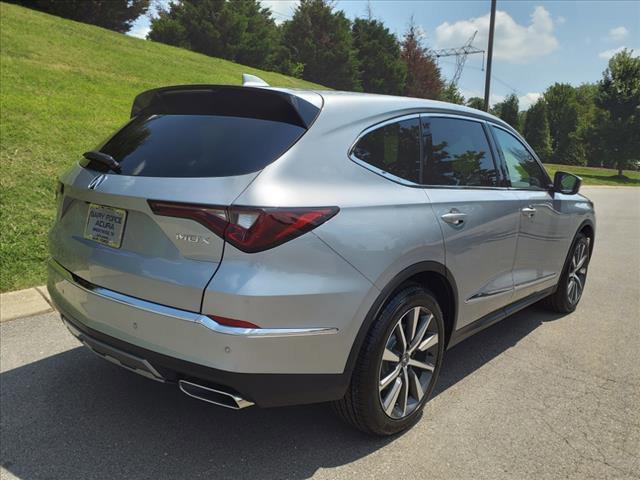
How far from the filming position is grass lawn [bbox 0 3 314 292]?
5.83 m

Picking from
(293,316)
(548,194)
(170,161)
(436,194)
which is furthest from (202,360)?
(548,194)

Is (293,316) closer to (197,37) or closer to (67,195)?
(67,195)

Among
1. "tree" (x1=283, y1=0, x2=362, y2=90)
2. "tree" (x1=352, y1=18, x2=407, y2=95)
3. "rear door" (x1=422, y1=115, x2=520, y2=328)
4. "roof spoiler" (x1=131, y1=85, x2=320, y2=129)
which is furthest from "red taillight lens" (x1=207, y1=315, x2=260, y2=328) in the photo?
"tree" (x1=352, y1=18, x2=407, y2=95)

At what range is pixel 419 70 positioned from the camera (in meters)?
46.4

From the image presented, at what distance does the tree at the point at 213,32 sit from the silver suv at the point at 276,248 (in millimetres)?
37196

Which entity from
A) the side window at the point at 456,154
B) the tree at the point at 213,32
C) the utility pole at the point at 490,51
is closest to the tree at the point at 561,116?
the tree at the point at 213,32

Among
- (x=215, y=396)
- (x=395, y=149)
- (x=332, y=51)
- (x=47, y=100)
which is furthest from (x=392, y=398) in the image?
(x=332, y=51)

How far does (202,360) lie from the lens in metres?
2.21

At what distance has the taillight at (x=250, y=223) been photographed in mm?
2166

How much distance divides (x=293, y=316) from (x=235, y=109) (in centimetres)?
106

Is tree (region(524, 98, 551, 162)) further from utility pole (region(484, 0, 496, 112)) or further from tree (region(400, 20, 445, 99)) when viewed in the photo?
utility pole (region(484, 0, 496, 112))

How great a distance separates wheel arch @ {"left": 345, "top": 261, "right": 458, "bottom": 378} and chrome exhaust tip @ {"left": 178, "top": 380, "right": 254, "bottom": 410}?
0.51 metres

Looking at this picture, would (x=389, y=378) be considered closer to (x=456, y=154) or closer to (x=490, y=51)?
(x=456, y=154)

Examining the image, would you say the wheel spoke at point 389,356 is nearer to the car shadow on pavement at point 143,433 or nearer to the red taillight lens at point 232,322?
the car shadow on pavement at point 143,433
